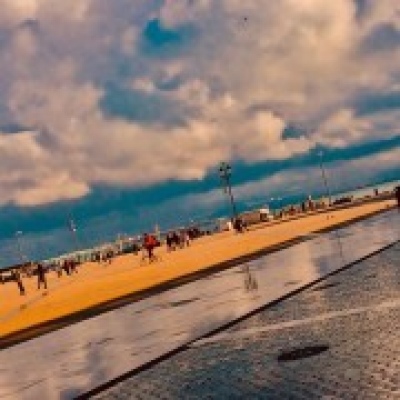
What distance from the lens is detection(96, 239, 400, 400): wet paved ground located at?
9.00m

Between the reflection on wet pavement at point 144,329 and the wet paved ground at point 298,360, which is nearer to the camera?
the wet paved ground at point 298,360

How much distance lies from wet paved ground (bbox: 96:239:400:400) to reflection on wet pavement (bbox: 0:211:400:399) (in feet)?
2.14

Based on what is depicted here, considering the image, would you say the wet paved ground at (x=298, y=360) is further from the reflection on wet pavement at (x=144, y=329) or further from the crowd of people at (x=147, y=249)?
the crowd of people at (x=147, y=249)

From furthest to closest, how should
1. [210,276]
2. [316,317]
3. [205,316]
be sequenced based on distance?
[210,276]
[205,316]
[316,317]

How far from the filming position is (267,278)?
75.7 feet

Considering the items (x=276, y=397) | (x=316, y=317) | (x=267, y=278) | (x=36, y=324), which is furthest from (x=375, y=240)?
(x=276, y=397)

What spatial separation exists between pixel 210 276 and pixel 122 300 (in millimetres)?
3713

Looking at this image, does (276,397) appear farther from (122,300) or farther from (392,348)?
(122,300)

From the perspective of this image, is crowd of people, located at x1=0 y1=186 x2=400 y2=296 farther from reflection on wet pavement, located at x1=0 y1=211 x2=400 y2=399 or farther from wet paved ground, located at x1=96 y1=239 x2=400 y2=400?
wet paved ground, located at x1=96 y1=239 x2=400 y2=400

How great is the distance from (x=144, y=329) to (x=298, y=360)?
690cm

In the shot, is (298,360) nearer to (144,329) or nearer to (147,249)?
(144,329)

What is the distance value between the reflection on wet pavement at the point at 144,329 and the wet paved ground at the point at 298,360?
0.65 metres

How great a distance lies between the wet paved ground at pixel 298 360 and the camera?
900 centimetres

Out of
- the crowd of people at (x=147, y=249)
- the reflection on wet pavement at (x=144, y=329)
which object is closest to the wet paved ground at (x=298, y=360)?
the reflection on wet pavement at (x=144, y=329)
